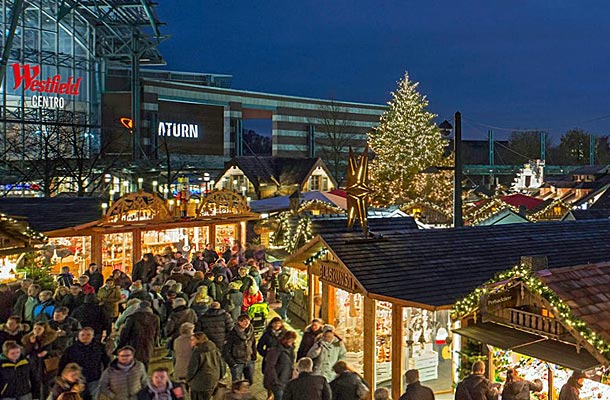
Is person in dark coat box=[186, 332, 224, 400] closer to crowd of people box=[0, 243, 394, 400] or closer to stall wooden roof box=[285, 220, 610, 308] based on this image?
crowd of people box=[0, 243, 394, 400]

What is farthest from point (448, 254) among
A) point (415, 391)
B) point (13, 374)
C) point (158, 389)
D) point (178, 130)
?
point (178, 130)

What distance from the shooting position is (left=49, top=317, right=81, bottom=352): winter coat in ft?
29.2

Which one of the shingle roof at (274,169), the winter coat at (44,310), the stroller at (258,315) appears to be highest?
the shingle roof at (274,169)

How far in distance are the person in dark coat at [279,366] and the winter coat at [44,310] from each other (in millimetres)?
3504

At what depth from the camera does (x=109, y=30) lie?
147 ft

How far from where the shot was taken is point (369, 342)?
1077 centimetres

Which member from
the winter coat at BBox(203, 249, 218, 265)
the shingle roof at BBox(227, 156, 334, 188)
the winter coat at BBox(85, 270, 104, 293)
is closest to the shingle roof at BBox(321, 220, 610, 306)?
the winter coat at BBox(85, 270, 104, 293)

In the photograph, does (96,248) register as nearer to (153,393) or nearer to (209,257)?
(209,257)

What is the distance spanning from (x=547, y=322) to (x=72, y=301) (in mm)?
7134

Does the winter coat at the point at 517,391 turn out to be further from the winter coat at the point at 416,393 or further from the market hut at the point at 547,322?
the winter coat at the point at 416,393

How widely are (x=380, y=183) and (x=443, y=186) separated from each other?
2.89 metres

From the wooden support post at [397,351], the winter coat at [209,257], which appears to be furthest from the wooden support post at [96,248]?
the wooden support post at [397,351]

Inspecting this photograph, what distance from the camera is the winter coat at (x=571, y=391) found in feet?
23.8

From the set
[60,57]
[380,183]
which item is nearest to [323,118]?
[60,57]
